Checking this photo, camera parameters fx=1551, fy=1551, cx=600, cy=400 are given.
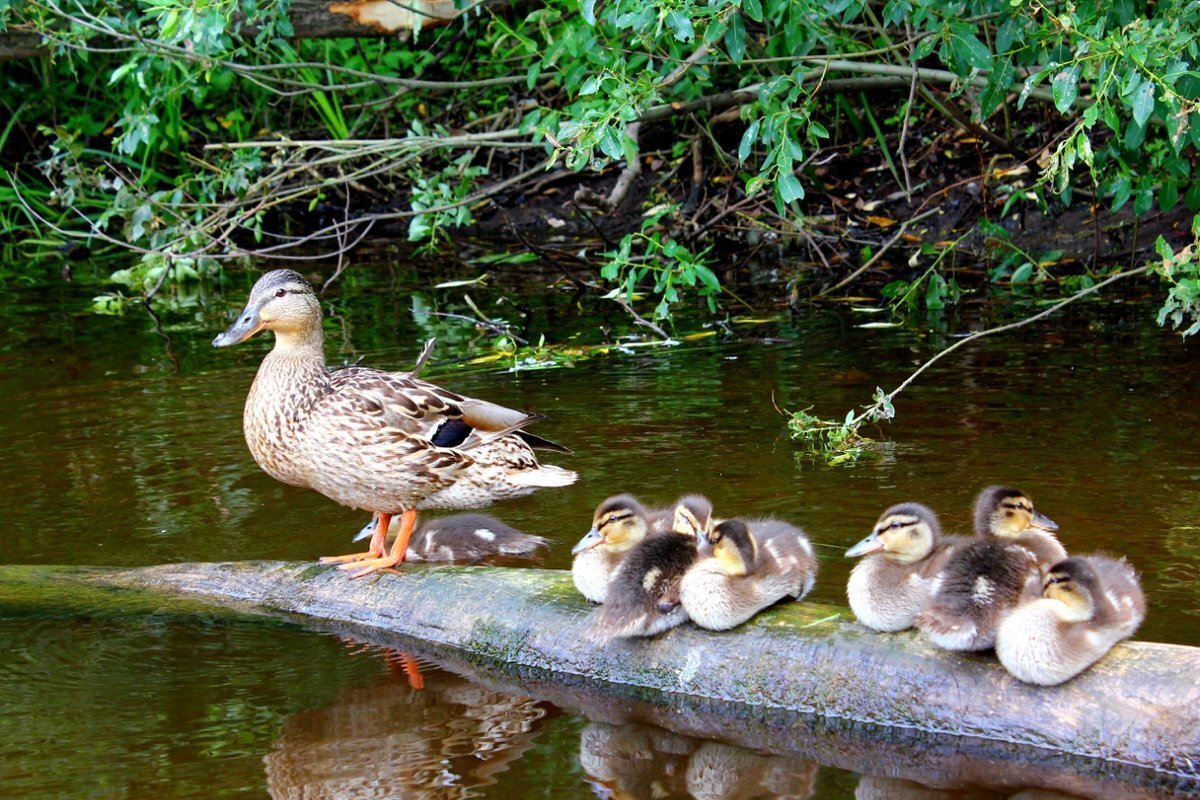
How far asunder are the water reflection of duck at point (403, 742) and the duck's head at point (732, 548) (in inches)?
27.8

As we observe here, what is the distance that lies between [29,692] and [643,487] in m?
2.54

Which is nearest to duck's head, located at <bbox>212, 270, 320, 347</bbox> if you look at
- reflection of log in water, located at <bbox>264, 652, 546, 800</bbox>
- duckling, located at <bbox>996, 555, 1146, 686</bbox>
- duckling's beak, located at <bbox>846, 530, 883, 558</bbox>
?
reflection of log in water, located at <bbox>264, 652, 546, 800</bbox>

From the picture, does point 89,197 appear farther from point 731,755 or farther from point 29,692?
point 731,755

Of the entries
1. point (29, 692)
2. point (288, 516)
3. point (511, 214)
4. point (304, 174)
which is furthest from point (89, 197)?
point (29, 692)

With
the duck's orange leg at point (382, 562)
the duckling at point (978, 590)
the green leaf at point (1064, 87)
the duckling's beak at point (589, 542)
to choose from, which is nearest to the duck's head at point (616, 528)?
the duckling's beak at point (589, 542)

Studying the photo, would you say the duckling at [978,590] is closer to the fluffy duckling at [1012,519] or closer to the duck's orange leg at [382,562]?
the fluffy duckling at [1012,519]

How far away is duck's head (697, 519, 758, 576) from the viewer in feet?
13.6

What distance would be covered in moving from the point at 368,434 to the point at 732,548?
1.75 m

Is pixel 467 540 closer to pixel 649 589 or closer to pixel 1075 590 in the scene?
pixel 649 589

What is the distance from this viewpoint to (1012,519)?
4445 millimetres

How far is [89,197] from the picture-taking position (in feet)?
44.1

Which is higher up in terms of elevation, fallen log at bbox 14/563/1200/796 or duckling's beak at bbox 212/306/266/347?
duckling's beak at bbox 212/306/266/347

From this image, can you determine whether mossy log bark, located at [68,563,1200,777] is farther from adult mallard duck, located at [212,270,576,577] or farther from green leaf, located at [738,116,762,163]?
green leaf, located at [738,116,762,163]

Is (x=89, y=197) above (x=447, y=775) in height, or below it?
above
